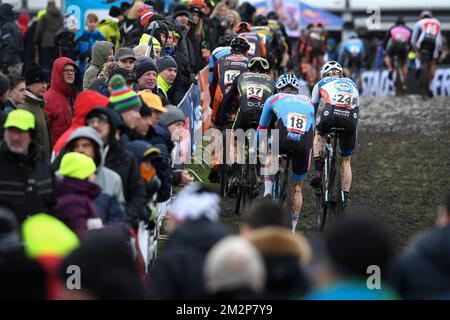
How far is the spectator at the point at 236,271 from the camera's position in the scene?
5938 mm

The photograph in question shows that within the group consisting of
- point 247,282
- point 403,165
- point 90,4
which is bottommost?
point 403,165

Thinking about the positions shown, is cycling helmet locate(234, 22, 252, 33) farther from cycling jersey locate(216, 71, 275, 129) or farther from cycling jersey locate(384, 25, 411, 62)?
cycling jersey locate(384, 25, 411, 62)

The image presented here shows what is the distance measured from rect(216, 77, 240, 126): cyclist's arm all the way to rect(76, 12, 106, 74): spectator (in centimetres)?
375

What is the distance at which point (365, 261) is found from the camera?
6.00 meters

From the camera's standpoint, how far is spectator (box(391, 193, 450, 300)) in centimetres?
672

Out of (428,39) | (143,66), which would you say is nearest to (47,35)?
(143,66)

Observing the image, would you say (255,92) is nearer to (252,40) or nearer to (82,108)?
(82,108)

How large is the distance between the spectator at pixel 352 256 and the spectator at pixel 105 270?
3.10ft

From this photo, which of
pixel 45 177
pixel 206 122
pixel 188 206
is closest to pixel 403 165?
pixel 206 122

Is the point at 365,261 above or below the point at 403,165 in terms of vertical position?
above

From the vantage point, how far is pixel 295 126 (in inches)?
519

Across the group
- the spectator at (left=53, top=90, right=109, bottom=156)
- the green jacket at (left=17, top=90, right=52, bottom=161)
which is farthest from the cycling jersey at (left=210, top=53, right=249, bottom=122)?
the spectator at (left=53, top=90, right=109, bottom=156)
